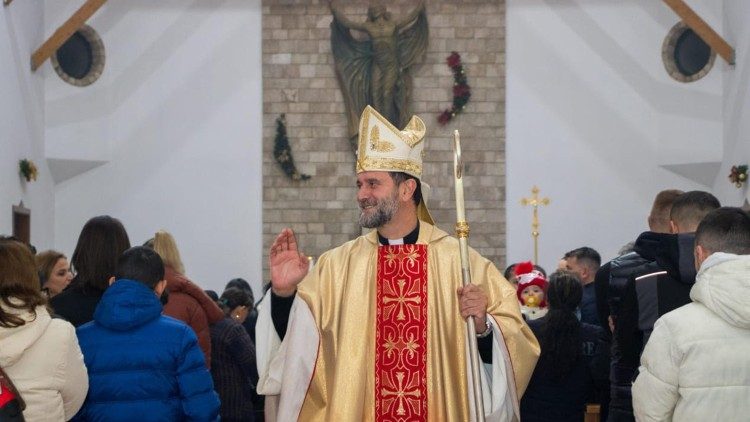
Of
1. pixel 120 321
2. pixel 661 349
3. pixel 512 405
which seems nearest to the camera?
pixel 661 349

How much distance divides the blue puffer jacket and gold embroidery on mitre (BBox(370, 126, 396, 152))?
96 centimetres

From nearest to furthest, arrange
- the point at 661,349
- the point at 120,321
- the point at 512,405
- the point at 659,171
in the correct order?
the point at 661,349, the point at 512,405, the point at 120,321, the point at 659,171

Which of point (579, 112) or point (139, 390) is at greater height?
point (579, 112)

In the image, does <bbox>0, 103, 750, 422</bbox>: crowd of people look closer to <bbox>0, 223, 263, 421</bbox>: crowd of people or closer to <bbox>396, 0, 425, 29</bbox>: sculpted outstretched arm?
<bbox>0, 223, 263, 421</bbox>: crowd of people

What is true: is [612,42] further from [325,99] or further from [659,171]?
[325,99]

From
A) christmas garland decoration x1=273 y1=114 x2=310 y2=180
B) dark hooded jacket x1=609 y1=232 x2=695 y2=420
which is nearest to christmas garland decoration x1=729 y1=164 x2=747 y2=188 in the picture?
christmas garland decoration x1=273 y1=114 x2=310 y2=180

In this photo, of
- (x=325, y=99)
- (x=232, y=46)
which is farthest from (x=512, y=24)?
(x=232, y=46)

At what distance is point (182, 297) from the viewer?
547 cm

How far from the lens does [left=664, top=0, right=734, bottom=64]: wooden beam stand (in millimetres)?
12771

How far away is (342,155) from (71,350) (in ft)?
33.6

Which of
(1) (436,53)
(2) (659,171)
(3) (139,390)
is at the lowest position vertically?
(3) (139,390)

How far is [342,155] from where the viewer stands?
46.5 feet

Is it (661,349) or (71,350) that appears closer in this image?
(661,349)

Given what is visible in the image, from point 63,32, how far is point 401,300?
9.81 metres
